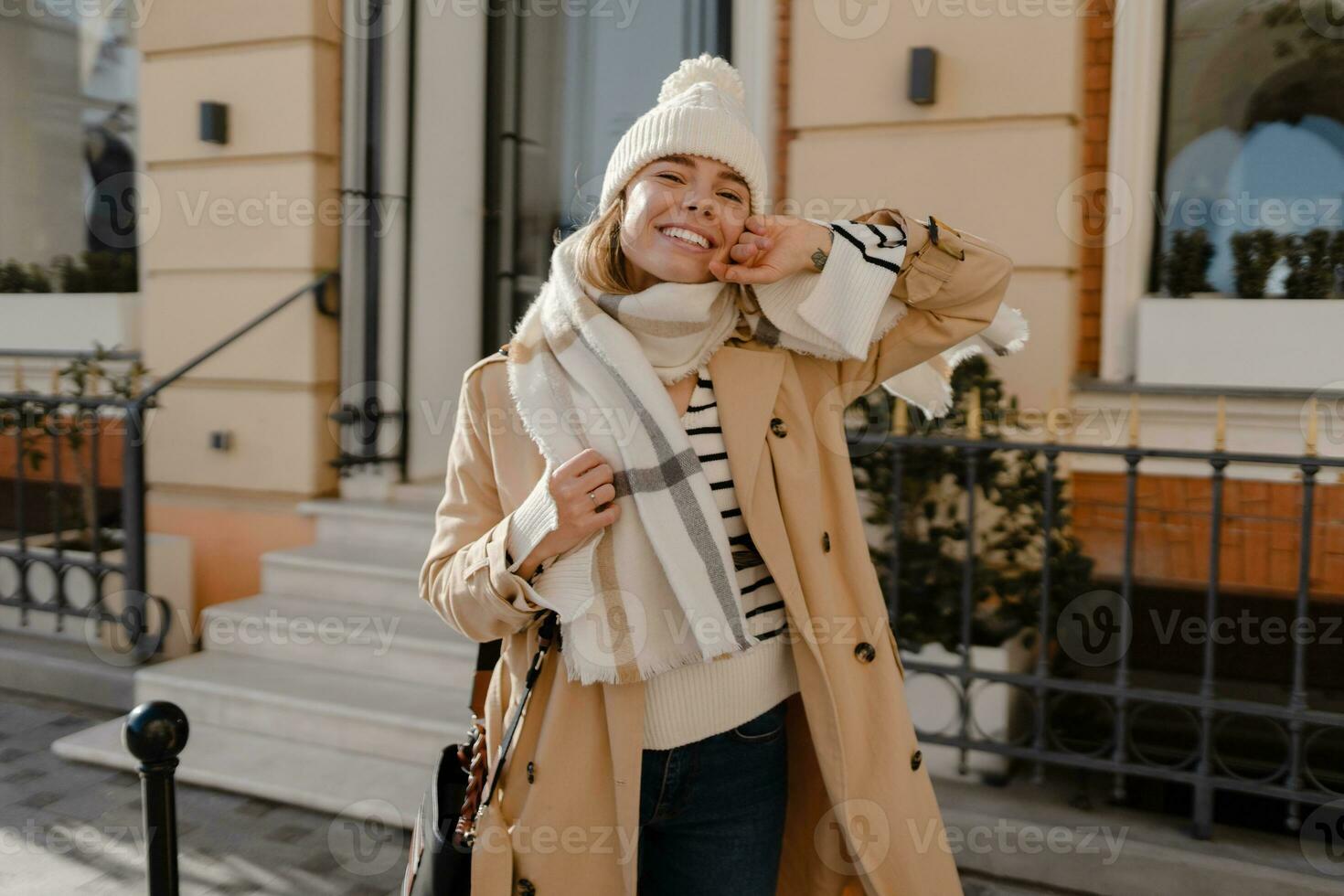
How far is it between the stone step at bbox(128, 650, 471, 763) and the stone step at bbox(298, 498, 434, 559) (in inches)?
29.5

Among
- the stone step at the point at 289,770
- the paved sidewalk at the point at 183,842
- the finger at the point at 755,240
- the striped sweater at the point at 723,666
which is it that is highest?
the finger at the point at 755,240

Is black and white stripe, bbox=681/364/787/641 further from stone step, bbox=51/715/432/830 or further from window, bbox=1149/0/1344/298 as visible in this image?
window, bbox=1149/0/1344/298

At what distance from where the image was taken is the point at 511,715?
6.11 ft

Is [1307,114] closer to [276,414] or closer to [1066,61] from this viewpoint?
[1066,61]

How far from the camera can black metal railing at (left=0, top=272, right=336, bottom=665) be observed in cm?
488

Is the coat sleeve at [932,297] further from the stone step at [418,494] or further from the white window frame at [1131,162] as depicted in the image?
the stone step at [418,494]

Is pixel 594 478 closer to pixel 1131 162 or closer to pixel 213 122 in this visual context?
pixel 1131 162

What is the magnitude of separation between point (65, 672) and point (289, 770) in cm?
160

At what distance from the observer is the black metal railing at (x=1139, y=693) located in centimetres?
333

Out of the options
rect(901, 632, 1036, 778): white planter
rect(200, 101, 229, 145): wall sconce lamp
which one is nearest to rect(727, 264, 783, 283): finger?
rect(901, 632, 1036, 778): white planter

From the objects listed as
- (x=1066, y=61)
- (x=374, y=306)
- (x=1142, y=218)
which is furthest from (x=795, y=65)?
(x=374, y=306)

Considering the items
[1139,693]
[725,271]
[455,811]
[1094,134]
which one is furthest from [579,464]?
[1094,134]

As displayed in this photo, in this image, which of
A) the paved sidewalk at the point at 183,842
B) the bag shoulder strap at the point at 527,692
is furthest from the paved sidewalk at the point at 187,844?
the bag shoulder strap at the point at 527,692

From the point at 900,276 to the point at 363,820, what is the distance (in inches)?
111
